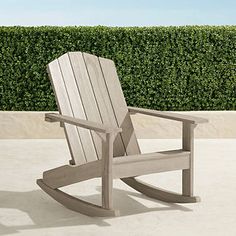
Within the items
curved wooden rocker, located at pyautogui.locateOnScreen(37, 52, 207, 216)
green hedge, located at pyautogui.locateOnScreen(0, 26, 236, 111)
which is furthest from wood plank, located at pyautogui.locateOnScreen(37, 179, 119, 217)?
green hedge, located at pyautogui.locateOnScreen(0, 26, 236, 111)

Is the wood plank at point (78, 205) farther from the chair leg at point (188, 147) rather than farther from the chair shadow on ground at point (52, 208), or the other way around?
the chair leg at point (188, 147)

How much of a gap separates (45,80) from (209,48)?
2.06m

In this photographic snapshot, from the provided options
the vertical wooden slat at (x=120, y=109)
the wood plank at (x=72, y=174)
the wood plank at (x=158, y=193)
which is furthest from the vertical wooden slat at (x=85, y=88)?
the wood plank at (x=158, y=193)

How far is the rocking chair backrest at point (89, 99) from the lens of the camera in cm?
498

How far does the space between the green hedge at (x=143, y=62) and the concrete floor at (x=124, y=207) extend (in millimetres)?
1632

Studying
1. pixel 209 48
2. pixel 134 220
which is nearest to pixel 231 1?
pixel 209 48

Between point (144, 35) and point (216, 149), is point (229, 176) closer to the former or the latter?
point (216, 149)

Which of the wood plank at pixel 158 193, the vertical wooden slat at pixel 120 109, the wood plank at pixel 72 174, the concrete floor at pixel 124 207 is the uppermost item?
the vertical wooden slat at pixel 120 109

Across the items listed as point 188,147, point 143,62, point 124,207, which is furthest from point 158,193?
point 143,62

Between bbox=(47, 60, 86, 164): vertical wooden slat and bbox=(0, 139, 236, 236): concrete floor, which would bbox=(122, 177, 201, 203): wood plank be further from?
bbox=(47, 60, 86, 164): vertical wooden slat

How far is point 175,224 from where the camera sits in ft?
14.9

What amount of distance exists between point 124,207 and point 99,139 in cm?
52

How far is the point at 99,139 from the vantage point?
510cm

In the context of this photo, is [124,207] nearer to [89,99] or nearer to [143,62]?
[89,99]
